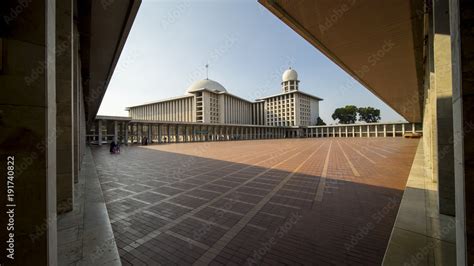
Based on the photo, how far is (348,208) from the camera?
4301mm

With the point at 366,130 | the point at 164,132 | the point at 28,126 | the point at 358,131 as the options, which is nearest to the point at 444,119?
the point at 28,126

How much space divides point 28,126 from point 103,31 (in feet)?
25.0

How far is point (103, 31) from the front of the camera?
7484 millimetres

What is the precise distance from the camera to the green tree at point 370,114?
80.9 metres

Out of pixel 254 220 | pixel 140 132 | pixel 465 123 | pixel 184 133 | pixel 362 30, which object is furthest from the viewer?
pixel 184 133

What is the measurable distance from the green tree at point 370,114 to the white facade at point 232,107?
17.9 metres

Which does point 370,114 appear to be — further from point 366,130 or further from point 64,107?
point 64,107

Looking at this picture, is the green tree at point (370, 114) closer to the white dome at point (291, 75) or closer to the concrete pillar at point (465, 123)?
the white dome at point (291, 75)

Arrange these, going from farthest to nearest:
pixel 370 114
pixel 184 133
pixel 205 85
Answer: pixel 370 114 < pixel 205 85 < pixel 184 133

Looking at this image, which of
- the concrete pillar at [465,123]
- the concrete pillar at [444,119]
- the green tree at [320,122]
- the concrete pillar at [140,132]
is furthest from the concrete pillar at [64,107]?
the green tree at [320,122]

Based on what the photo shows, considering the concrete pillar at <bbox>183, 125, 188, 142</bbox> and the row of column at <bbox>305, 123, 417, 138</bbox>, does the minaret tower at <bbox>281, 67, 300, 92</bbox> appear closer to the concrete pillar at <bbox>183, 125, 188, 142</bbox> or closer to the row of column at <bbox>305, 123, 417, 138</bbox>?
the row of column at <bbox>305, 123, 417, 138</bbox>

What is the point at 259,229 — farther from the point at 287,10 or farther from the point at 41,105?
the point at 287,10

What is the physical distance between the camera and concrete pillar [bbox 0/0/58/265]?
64.0 inches

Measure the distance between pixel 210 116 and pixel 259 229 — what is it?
61.7 metres
